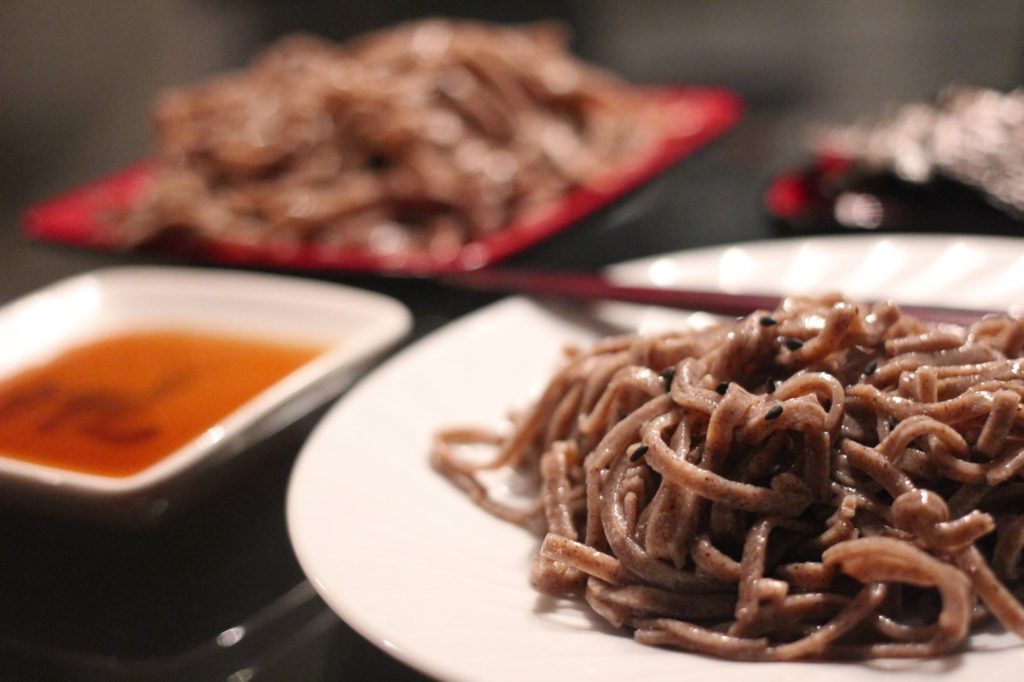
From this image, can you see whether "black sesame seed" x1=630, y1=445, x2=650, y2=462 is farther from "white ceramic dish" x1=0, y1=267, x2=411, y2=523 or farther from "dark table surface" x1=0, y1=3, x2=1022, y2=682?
"white ceramic dish" x1=0, y1=267, x2=411, y2=523

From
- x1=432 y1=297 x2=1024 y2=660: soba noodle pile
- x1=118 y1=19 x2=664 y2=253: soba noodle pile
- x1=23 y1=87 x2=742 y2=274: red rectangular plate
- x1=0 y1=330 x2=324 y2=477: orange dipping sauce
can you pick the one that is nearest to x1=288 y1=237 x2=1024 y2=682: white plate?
x1=432 y1=297 x2=1024 y2=660: soba noodle pile

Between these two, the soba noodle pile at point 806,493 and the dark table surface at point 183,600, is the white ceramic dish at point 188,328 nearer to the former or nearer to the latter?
the dark table surface at point 183,600

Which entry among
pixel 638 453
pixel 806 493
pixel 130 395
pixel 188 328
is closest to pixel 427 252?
pixel 188 328

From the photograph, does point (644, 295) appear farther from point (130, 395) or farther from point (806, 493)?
point (130, 395)

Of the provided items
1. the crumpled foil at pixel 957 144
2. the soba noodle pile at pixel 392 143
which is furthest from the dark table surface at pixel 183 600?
the crumpled foil at pixel 957 144

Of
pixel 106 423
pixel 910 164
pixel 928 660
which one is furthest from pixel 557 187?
pixel 928 660

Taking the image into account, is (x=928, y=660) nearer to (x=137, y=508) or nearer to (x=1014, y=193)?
(x=137, y=508)
